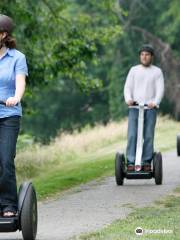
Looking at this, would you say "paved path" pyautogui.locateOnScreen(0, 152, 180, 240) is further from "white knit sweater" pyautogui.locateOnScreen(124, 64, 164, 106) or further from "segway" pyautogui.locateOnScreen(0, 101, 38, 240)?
"white knit sweater" pyautogui.locateOnScreen(124, 64, 164, 106)

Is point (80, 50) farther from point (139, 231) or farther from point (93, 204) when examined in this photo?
point (139, 231)

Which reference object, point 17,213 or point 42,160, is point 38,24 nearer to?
point 42,160

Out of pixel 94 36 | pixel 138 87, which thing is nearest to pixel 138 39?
pixel 94 36

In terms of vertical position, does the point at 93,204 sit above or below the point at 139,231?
below

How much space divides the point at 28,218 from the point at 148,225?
1.36m

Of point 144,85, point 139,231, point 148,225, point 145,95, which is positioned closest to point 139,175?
point 145,95

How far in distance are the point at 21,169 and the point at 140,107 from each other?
6.66m

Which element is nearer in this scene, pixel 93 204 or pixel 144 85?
pixel 93 204

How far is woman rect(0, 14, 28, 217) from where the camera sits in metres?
8.25

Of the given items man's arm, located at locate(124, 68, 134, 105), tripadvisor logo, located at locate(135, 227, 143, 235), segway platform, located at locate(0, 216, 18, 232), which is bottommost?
tripadvisor logo, located at locate(135, 227, 143, 235)

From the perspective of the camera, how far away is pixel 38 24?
23234 mm

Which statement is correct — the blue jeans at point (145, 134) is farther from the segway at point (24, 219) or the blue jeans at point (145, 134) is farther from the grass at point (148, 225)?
the segway at point (24, 219)

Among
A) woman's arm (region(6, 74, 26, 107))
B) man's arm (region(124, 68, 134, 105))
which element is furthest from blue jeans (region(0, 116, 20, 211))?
man's arm (region(124, 68, 134, 105))

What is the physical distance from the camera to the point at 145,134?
14.1m
